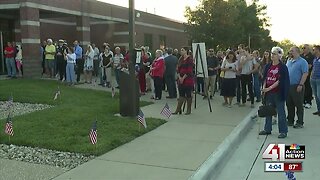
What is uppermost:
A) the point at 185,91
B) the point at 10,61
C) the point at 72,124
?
the point at 10,61

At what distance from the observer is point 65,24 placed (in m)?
29.7

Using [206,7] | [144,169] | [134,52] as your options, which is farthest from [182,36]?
[144,169]

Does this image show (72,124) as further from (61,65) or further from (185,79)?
(61,65)


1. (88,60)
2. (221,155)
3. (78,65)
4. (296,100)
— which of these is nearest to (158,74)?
(88,60)

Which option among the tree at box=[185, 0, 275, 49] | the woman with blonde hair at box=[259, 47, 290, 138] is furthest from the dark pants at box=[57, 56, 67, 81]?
the tree at box=[185, 0, 275, 49]

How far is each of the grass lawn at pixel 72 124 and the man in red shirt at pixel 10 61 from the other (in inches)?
235

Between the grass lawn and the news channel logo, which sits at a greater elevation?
the news channel logo

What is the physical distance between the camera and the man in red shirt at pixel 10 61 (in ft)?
62.3

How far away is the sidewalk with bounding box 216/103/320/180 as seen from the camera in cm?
585

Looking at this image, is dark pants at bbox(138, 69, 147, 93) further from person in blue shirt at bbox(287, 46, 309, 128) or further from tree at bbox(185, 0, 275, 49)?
tree at bbox(185, 0, 275, 49)

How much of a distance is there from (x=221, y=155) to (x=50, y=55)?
13899mm

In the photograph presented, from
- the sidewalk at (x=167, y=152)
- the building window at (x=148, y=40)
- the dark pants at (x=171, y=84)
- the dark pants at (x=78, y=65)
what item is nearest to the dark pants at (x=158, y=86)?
the dark pants at (x=171, y=84)

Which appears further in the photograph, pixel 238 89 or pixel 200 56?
pixel 238 89

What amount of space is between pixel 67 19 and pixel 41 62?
9.84 metres
